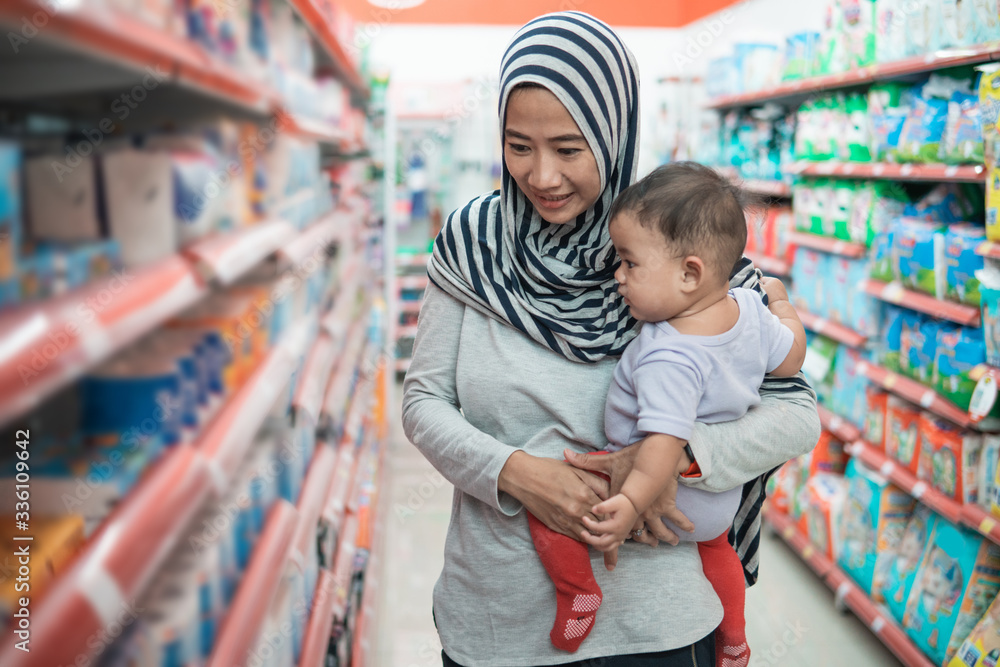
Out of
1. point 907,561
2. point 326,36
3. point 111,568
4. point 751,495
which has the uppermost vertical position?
point 326,36

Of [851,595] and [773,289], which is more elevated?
[773,289]

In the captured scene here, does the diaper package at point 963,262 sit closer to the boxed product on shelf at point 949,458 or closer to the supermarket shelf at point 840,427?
the boxed product on shelf at point 949,458

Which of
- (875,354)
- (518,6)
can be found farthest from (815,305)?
(518,6)

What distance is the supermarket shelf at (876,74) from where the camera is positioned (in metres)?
2.54

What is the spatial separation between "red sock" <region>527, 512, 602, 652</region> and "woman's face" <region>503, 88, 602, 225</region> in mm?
519

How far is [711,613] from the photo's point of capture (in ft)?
4.28

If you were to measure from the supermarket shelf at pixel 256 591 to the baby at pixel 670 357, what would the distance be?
44 cm

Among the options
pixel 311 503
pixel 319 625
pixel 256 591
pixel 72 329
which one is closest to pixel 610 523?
pixel 256 591

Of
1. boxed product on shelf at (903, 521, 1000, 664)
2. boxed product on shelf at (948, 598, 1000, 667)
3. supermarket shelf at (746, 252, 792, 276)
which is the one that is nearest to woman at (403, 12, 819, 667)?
boxed product on shelf at (948, 598, 1000, 667)

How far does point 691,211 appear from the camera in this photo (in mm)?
1247

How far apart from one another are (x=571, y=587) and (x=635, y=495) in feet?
0.62

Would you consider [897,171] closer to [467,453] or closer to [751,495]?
[751,495]

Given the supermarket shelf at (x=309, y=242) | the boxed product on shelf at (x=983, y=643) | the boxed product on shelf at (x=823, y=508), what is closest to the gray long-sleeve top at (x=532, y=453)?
the supermarket shelf at (x=309, y=242)

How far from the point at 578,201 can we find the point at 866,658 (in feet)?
8.33
